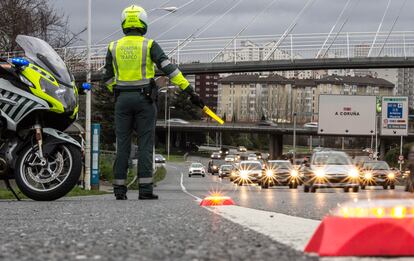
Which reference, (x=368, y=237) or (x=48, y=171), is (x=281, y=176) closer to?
(x=48, y=171)

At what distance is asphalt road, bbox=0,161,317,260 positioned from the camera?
3291mm

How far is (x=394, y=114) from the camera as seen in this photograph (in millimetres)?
60344

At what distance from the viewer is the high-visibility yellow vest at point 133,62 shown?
9.34 meters

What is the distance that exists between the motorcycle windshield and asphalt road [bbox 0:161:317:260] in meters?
3.05

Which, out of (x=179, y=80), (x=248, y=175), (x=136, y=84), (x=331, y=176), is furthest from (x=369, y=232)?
(x=248, y=175)

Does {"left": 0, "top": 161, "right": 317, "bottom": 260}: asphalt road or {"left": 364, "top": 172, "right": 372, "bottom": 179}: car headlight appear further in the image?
{"left": 364, "top": 172, "right": 372, "bottom": 179}: car headlight

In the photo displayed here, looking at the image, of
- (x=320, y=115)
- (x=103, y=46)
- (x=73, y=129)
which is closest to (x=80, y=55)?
(x=73, y=129)

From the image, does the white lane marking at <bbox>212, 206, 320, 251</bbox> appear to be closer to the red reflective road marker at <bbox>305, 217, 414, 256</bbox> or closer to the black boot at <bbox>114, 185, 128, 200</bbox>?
the red reflective road marker at <bbox>305, 217, 414, 256</bbox>

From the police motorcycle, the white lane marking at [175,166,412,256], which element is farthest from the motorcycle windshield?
the white lane marking at [175,166,412,256]

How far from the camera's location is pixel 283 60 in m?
69.3

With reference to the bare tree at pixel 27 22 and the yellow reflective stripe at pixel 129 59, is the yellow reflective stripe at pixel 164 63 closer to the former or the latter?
the yellow reflective stripe at pixel 129 59

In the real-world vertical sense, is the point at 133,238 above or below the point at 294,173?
above

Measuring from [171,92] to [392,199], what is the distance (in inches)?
6228

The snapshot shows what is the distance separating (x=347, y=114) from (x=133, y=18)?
46653 mm
